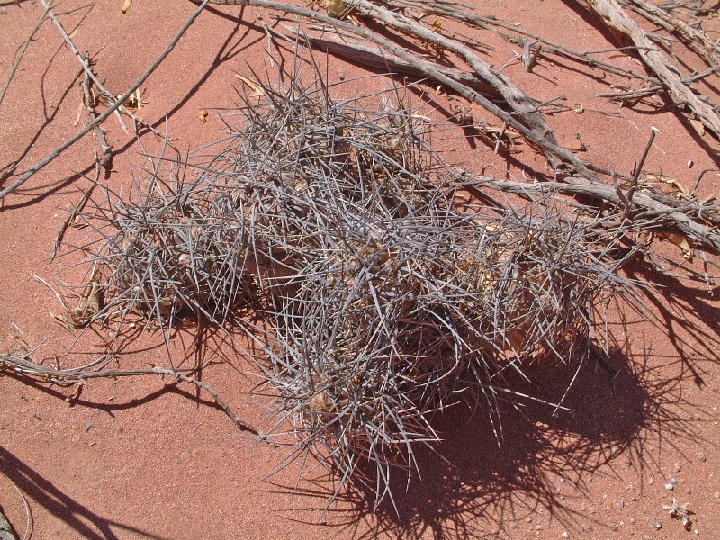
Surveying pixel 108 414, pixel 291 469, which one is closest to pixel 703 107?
pixel 291 469

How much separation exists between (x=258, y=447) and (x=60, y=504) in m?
0.63

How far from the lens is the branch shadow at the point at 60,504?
2113 mm

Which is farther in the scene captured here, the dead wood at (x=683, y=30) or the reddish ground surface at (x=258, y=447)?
the dead wood at (x=683, y=30)

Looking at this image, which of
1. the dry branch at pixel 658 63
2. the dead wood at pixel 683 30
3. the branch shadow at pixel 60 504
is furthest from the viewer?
the dead wood at pixel 683 30

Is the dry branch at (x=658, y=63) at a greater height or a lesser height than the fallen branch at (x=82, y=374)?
greater

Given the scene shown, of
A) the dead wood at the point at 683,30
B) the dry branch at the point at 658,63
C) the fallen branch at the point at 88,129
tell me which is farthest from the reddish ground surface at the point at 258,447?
the dead wood at the point at 683,30

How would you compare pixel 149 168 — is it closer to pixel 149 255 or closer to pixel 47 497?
pixel 149 255

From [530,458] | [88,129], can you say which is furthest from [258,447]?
[88,129]

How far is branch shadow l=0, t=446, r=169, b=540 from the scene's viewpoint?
2113 mm

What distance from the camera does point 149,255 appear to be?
89.9 inches

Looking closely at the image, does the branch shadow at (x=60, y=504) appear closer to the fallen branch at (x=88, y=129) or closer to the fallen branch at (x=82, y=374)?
the fallen branch at (x=82, y=374)

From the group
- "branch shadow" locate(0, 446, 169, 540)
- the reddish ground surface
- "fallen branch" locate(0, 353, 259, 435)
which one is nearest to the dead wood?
the reddish ground surface

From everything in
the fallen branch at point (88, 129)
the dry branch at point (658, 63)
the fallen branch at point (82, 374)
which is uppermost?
the dry branch at point (658, 63)

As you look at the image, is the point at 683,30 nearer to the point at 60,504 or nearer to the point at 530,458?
the point at 530,458
